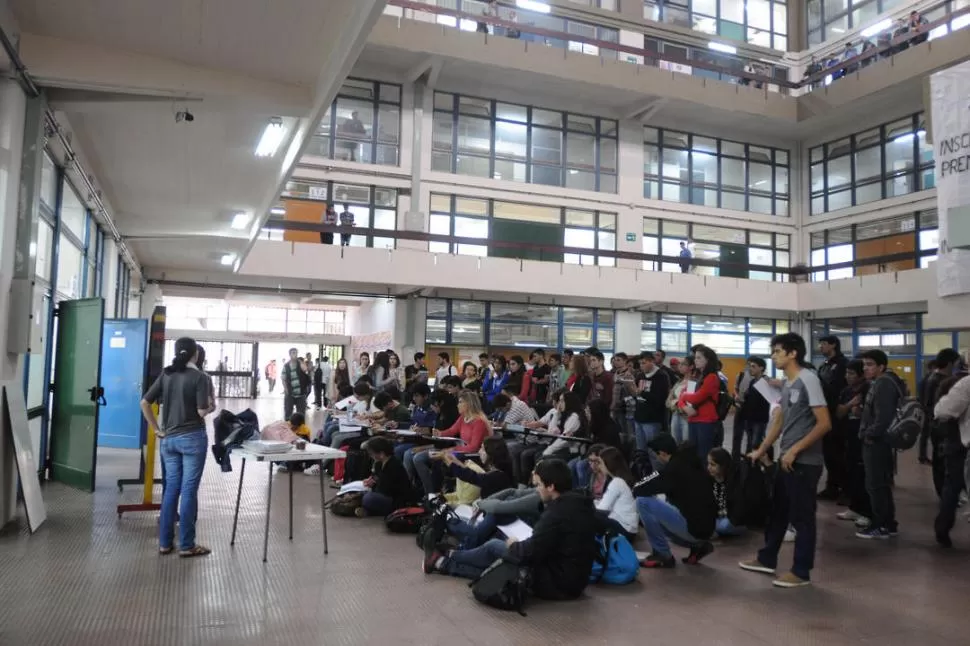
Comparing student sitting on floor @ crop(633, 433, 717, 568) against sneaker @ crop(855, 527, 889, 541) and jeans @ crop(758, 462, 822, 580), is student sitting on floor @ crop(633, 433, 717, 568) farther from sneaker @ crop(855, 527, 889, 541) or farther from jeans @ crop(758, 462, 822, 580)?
sneaker @ crop(855, 527, 889, 541)

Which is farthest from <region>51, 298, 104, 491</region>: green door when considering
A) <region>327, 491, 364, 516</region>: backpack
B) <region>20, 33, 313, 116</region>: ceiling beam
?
<region>327, 491, 364, 516</region>: backpack

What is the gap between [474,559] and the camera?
4.50m

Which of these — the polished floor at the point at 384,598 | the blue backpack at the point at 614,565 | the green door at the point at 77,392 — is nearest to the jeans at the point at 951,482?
the polished floor at the point at 384,598

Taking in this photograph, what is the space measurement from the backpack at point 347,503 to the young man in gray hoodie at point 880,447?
411cm

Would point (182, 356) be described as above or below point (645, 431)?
above

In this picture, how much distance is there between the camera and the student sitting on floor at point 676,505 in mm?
4980

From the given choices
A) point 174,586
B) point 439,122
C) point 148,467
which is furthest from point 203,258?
point 174,586

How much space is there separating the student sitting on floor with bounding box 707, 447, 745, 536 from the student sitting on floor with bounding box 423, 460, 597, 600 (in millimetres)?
1937

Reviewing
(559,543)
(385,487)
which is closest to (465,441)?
(385,487)

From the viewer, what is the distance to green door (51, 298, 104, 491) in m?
6.75

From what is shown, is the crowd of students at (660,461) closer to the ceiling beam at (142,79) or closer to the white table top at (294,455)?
the white table top at (294,455)

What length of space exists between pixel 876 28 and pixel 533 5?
9775 millimetres

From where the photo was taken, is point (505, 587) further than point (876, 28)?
No

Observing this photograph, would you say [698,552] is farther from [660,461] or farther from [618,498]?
[660,461]
